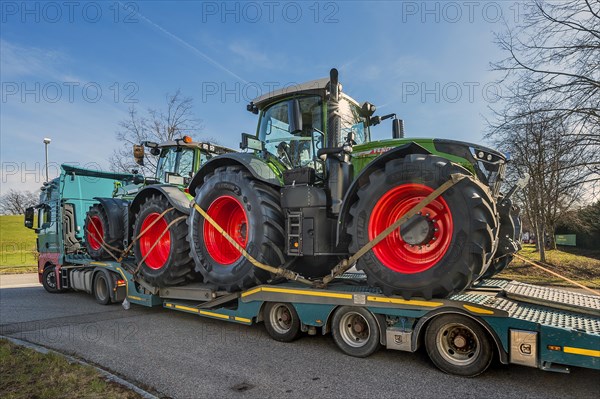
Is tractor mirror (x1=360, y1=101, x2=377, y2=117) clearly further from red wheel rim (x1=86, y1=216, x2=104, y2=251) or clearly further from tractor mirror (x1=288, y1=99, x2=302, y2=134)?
red wheel rim (x1=86, y1=216, x2=104, y2=251)

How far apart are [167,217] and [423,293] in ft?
15.3

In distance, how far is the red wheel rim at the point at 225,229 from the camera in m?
5.82

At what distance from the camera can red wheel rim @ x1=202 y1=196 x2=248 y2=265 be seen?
5824 mm

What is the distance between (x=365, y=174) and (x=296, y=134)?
1.49 meters

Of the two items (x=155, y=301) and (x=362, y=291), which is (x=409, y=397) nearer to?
(x=362, y=291)

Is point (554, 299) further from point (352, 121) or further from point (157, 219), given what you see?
point (157, 219)

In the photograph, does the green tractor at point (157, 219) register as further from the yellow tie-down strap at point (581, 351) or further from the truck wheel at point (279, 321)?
the yellow tie-down strap at point (581, 351)

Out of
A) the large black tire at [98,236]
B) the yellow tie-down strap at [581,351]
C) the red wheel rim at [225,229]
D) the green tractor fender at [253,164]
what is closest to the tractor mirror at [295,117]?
the green tractor fender at [253,164]

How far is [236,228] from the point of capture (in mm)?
5973

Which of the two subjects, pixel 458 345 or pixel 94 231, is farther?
pixel 94 231

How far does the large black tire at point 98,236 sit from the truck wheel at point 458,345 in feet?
21.9

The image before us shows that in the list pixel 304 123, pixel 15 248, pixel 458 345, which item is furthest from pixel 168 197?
pixel 15 248

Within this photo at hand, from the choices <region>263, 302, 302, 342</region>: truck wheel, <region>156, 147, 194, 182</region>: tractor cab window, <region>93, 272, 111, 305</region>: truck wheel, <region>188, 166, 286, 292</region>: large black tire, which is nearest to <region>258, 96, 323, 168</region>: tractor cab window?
<region>188, 166, 286, 292</region>: large black tire

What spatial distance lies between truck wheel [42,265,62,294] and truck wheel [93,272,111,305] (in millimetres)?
2593
